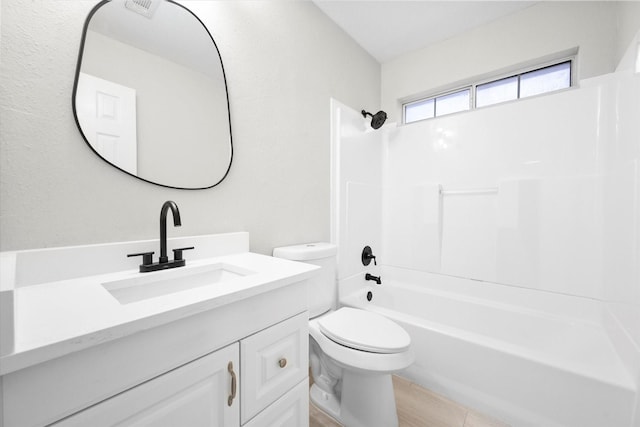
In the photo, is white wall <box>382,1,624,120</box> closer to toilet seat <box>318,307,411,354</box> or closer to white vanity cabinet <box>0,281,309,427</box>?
toilet seat <box>318,307,411,354</box>

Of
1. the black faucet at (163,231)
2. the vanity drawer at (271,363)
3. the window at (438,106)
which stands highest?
the window at (438,106)

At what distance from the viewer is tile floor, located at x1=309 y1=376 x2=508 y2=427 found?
132cm

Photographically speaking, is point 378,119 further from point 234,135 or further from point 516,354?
point 516,354

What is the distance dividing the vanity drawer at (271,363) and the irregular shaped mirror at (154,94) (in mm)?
740

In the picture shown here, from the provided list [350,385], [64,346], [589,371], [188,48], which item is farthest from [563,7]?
[64,346]

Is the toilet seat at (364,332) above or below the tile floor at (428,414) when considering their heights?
above

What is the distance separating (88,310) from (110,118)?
28.5 inches

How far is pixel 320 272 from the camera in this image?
1.58 metres

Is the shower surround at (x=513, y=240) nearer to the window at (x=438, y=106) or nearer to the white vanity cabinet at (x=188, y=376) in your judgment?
the window at (x=438, y=106)

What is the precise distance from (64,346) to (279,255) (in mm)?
1054

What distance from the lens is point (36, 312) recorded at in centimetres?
56

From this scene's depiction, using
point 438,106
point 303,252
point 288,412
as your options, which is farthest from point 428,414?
point 438,106

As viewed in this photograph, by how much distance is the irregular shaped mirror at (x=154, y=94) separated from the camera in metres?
0.90

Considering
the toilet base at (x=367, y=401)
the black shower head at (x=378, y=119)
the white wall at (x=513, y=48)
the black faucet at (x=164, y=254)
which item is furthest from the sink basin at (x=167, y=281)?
the white wall at (x=513, y=48)
